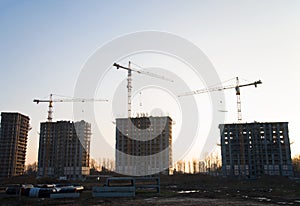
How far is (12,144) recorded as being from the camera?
10338 cm

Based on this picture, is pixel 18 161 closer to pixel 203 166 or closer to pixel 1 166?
pixel 1 166

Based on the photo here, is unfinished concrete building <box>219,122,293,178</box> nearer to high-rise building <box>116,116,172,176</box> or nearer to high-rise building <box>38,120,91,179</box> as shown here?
high-rise building <box>116,116,172,176</box>

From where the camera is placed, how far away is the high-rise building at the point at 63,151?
10556cm

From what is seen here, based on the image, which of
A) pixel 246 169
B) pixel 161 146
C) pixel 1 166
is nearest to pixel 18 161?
pixel 1 166

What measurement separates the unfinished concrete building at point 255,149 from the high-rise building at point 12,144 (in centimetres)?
7319

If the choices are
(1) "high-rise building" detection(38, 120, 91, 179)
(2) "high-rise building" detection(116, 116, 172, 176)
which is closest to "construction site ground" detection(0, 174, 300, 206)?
(2) "high-rise building" detection(116, 116, 172, 176)

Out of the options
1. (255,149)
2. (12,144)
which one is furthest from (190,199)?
(12,144)

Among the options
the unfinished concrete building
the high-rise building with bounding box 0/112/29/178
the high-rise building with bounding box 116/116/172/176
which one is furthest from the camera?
the high-rise building with bounding box 116/116/172/176

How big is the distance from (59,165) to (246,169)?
66.6m

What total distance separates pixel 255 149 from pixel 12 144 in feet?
278

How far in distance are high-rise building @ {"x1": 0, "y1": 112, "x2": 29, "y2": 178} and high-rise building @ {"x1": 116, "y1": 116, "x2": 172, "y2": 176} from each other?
3632 cm

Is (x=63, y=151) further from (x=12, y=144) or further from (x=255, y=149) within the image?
(x=255, y=149)

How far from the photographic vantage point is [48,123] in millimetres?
108312

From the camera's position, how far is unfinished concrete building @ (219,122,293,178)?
85.7m
